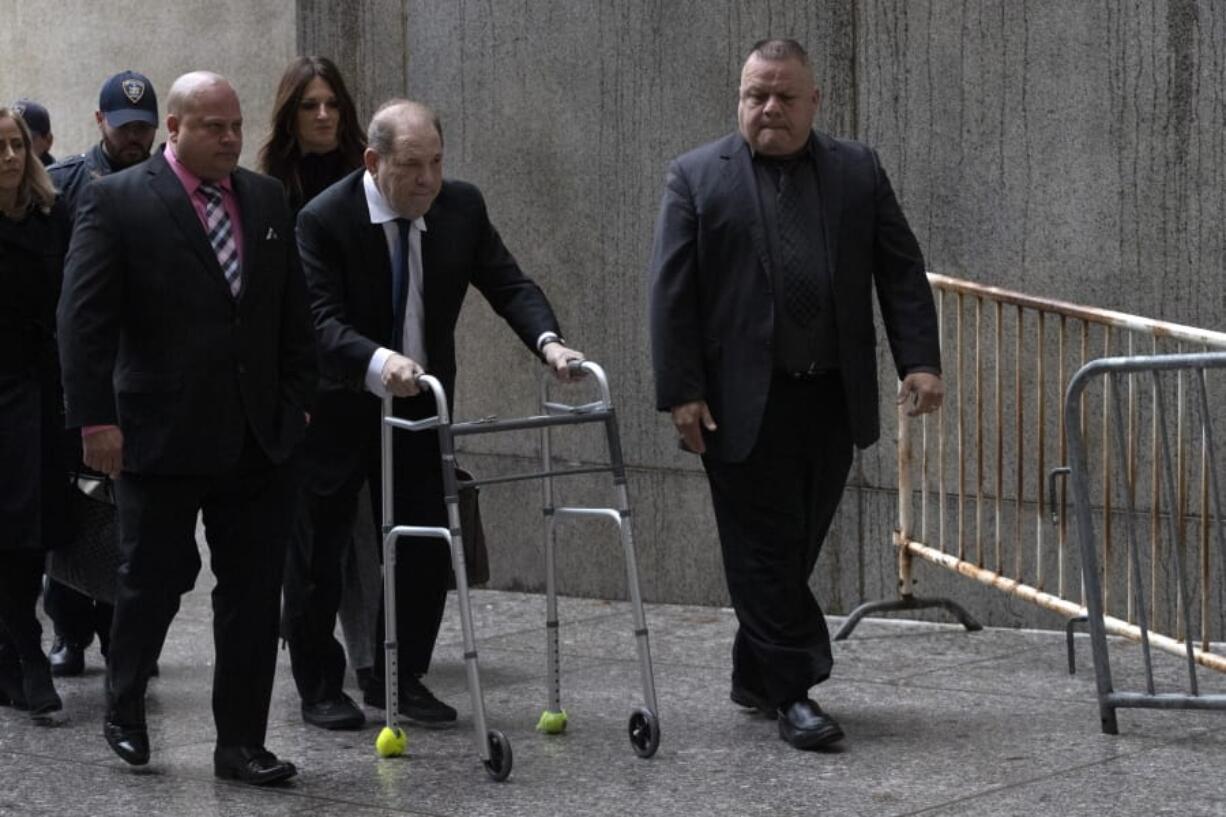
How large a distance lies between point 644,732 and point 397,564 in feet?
3.33

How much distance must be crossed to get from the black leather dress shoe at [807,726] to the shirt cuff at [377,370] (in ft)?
4.84

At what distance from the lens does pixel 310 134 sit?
765 cm

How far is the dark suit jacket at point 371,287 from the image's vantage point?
6895 mm

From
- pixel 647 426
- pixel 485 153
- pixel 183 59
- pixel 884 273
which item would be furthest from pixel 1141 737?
pixel 183 59

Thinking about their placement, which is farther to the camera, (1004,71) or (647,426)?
(647,426)

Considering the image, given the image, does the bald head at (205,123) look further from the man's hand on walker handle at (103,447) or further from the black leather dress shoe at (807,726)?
the black leather dress shoe at (807,726)

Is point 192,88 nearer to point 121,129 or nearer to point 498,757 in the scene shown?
point 121,129

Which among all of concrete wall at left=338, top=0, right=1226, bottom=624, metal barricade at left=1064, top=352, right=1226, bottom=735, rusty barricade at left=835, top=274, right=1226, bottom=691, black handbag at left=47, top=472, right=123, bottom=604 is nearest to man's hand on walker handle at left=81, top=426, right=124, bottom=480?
black handbag at left=47, top=472, right=123, bottom=604

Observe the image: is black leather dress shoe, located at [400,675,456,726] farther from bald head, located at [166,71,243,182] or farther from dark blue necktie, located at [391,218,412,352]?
bald head, located at [166,71,243,182]

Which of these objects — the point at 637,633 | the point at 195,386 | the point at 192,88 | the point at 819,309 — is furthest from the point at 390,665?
the point at 192,88

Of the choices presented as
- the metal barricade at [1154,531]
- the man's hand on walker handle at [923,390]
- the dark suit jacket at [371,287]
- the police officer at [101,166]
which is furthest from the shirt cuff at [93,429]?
the metal barricade at [1154,531]

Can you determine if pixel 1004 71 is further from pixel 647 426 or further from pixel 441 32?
pixel 441 32

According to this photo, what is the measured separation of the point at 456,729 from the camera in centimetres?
703

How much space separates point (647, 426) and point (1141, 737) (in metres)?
3.31
